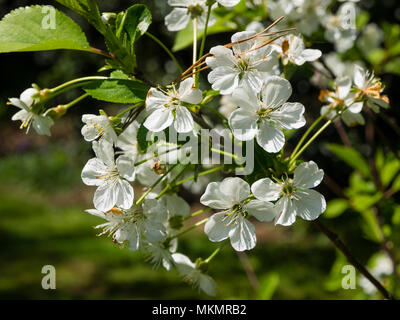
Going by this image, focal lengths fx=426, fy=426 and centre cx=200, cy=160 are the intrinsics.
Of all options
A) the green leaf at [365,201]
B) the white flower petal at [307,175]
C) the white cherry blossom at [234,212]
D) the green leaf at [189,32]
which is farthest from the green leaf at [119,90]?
the green leaf at [365,201]

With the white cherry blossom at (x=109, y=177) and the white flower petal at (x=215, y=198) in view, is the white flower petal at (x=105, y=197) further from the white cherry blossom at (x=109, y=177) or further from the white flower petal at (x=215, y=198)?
the white flower petal at (x=215, y=198)

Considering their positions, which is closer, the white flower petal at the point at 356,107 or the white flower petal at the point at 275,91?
the white flower petal at the point at 275,91

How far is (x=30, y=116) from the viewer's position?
3.18 feet

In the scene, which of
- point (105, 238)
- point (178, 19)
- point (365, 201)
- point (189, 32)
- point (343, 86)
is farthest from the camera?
point (105, 238)

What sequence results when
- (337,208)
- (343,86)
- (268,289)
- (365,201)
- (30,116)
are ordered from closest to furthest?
(30,116) → (343,86) → (268,289) → (365,201) → (337,208)

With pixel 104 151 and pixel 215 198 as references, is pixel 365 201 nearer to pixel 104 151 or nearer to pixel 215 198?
pixel 215 198

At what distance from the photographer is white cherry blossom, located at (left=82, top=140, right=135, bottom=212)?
93 cm

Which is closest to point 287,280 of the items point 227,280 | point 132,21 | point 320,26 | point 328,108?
point 227,280

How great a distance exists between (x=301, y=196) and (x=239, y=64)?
0.31m

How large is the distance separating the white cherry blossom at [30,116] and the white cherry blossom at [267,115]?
0.44 metres

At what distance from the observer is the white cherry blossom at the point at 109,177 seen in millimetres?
932

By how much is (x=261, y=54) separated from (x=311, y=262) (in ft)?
15.4

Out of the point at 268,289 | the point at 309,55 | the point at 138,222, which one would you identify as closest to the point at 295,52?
the point at 309,55
